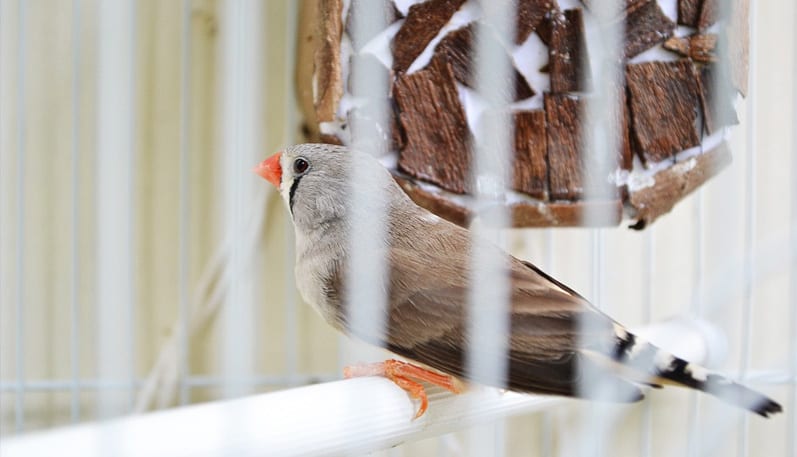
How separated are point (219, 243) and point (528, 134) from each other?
0.36 meters

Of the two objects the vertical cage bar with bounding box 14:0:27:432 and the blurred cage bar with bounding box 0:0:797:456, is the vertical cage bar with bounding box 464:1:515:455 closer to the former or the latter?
the blurred cage bar with bounding box 0:0:797:456

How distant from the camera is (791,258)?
73 centimetres

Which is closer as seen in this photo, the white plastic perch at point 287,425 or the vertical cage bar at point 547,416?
the white plastic perch at point 287,425

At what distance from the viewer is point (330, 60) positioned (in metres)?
0.50

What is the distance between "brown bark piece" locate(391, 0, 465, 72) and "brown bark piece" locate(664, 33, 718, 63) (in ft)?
0.53

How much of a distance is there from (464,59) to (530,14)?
0.18 feet

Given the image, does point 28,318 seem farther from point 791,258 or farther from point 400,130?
point 791,258

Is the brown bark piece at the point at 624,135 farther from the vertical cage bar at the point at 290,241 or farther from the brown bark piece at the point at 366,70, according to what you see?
the vertical cage bar at the point at 290,241

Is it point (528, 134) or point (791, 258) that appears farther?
point (791, 258)

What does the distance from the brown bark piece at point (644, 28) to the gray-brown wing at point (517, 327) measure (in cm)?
20

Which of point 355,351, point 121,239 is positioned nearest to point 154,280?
point 355,351

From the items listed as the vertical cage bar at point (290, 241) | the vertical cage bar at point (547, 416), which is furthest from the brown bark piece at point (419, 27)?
the vertical cage bar at point (547, 416)

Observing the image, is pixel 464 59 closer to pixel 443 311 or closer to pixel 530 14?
pixel 530 14

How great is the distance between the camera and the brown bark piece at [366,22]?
1.61 feet
